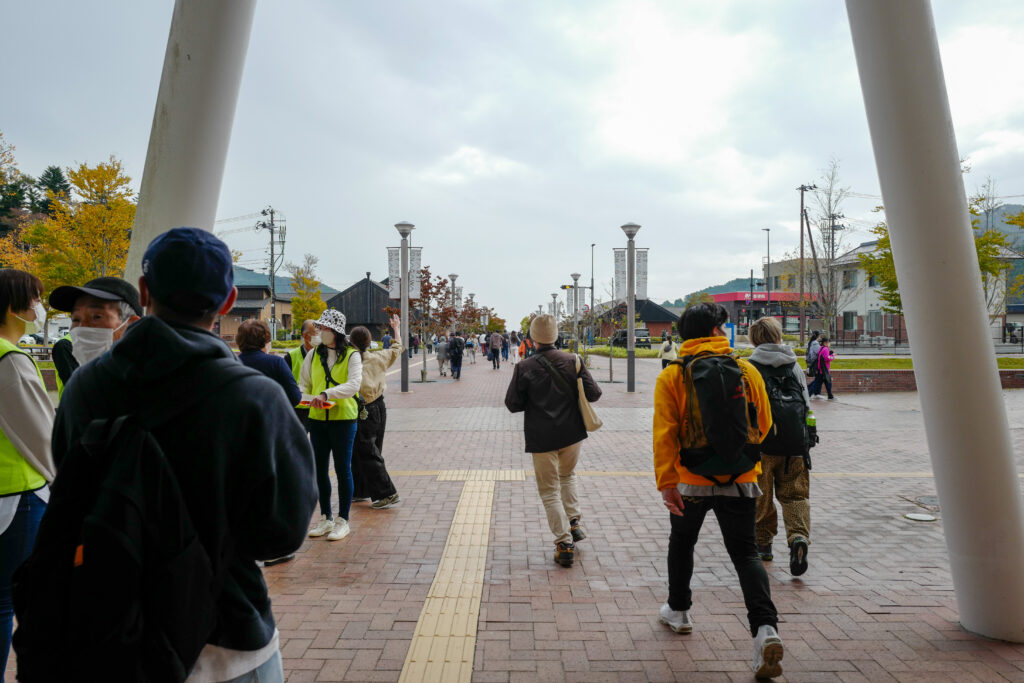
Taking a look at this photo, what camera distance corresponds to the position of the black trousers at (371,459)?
5.99 m

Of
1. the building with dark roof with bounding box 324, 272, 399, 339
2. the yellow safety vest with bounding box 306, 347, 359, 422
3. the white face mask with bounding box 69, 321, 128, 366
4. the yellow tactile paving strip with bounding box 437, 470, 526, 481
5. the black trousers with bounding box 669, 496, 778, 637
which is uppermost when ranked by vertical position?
the building with dark roof with bounding box 324, 272, 399, 339

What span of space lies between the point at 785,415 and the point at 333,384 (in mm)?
3390

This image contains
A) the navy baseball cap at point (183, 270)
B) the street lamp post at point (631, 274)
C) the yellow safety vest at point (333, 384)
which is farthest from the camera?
the street lamp post at point (631, 274)

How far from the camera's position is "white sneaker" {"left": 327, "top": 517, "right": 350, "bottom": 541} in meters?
5.12

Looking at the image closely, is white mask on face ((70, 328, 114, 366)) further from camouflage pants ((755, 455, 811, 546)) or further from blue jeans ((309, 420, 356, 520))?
camouflage pants ((755, 455, 811, 546))

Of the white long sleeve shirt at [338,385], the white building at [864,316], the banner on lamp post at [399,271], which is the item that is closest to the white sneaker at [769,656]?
the white long sleeve shirt at [338,385]

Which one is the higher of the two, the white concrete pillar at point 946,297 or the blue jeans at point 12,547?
the white concrete pillar at point 946,297

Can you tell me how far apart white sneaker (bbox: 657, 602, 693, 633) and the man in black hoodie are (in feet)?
8.27

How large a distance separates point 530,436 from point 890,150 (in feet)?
9.38

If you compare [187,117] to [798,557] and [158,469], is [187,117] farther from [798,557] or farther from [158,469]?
[798,557]

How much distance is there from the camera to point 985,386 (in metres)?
3.34

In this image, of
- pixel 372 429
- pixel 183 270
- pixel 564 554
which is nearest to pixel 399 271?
pixel 372 429

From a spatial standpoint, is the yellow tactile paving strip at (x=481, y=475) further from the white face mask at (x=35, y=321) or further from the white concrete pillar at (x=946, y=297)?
the white face mask at (x=35, y=321)

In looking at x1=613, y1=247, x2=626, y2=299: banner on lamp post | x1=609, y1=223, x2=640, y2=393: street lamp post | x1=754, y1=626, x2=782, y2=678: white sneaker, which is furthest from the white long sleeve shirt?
x1=613, y1=247, x2=626, y2=299: banner on lamp post
